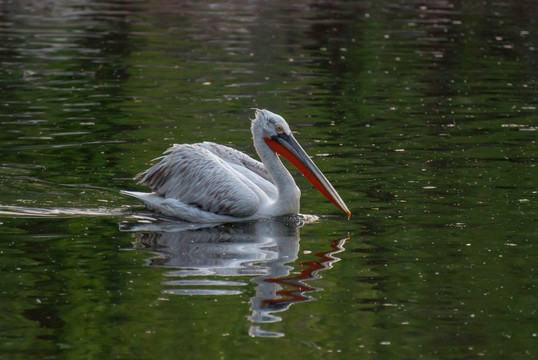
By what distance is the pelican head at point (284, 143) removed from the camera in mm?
8109

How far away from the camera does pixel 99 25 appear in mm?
21609

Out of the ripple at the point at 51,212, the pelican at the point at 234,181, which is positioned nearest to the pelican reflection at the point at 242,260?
the pelican at the point at 234,181

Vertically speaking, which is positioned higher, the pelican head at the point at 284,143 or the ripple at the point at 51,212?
the pelican head at the point at 284,143

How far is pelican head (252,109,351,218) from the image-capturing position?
8.11m

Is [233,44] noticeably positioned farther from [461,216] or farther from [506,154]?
[461,216]

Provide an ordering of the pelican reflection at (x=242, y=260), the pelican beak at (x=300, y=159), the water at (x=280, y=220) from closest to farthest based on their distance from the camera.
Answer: the water at (x=280, y=220)
the pelican reflection at (x=242, y=260)
the pelican beak at (x=300, y=159)

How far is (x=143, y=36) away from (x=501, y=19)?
8.31 m

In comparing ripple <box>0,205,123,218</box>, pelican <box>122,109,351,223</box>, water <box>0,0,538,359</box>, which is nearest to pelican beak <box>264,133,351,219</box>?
pelican <box>122,109,351,223</box>

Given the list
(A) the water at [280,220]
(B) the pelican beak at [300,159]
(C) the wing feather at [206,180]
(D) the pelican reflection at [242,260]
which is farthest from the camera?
(B) the pelican beak at [300,159]

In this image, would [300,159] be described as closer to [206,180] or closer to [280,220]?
[280,220]

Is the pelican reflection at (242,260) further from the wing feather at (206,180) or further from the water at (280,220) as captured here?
the wing feather at (206,180)

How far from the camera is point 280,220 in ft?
26.1

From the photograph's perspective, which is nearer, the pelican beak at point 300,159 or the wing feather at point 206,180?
the wing feather at point 206,180

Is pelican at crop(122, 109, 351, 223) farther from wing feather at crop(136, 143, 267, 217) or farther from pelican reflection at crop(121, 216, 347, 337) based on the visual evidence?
pelican reflection at crop(121, 216, 347, 337)
